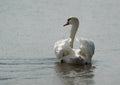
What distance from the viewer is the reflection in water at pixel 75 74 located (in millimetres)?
11398

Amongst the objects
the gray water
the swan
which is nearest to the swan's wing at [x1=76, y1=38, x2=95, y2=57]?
the swan

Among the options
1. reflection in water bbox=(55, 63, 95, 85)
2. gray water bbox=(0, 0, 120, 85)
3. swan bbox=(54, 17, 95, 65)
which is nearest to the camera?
reflection in water bbox=(55, 63, 95, 85)

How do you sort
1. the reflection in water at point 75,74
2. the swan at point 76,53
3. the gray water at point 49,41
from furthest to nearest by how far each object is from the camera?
the swan at point 76,53 < the gray water at point 49,41 < the reflection in water at point 75,74

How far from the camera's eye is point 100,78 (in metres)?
11.9

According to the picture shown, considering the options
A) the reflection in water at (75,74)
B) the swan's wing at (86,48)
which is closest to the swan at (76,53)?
the swan's wing at (86,48)

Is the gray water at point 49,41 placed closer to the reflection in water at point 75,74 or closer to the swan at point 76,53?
the reflection in water at point 75,74

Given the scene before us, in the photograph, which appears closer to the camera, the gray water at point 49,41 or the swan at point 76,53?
the gray water at point 49,41

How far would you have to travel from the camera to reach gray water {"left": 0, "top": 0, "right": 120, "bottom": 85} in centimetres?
1185

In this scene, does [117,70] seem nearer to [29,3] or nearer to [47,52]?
[47,52]

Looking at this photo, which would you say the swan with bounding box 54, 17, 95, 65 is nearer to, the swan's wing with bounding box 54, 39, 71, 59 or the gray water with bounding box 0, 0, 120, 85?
the swan's wing with bounding box 54, 39, 71, 59

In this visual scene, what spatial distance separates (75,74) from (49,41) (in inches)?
153

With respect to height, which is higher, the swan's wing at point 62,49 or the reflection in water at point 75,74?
the swan's wing at point 62,49

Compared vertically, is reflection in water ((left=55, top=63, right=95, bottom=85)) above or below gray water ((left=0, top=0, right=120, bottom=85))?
below

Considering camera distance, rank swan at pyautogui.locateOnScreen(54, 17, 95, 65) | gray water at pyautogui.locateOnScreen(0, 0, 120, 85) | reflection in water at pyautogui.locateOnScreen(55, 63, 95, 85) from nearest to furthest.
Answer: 1. reflection in water at pyautogui.locateOnScreen(55, 63, 95, 85)
2. gray water at pyautogui.locateOnScreen(0, 0, 120, 85)
3. swan at pyautogui.locateOnScreen(54, 17, 95, 65)
